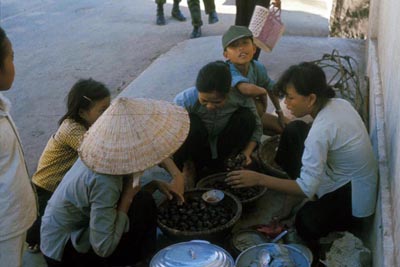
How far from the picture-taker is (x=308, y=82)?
282cm

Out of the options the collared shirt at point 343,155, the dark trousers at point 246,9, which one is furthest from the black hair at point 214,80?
the dark trousers at point 246,9

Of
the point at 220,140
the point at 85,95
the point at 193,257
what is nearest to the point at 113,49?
the point at 220,140

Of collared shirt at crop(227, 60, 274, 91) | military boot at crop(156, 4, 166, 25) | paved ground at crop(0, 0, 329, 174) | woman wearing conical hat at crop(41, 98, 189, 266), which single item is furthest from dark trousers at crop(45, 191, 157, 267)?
military boot at crop(156, 4, 166, 25)

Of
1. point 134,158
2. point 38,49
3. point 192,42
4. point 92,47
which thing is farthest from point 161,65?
point 134,158

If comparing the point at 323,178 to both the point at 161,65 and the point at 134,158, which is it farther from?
the point at 161,65

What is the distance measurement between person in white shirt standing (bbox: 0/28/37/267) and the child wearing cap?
5.38 feet

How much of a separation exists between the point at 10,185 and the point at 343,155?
1.61 meters

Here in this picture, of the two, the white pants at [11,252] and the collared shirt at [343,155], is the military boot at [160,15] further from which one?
the white pants at [11,252]

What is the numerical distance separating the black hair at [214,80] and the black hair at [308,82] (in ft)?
1.67

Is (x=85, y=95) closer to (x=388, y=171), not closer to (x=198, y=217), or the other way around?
(x=198, y=217)

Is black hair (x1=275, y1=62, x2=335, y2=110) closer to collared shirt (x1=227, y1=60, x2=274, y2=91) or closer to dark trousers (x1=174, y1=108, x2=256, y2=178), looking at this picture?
dark trousers (x1=174, y1=108, x2=256, y2=178)

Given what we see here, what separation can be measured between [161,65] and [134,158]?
12.7ft

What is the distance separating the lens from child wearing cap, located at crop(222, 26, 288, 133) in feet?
12.2

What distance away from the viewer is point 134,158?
2.47 metres
